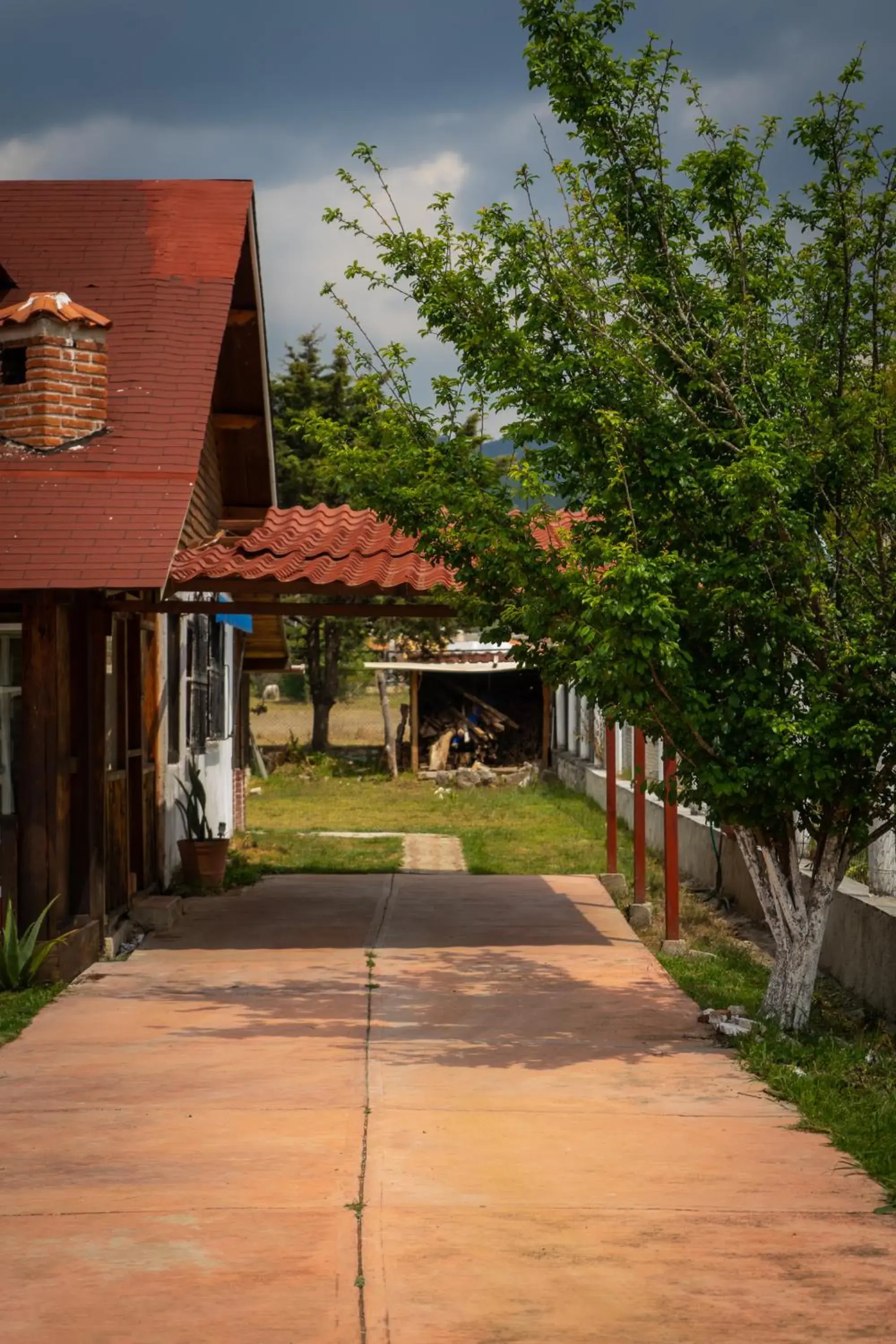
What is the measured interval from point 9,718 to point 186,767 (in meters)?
4.90

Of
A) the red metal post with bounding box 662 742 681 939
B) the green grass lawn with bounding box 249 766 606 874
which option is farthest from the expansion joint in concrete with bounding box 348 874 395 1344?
Result: the green grass lawn with bounding box 249 766 606 874

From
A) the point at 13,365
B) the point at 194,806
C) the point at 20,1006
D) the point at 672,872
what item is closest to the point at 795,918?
the point at 672,872

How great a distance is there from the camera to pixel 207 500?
13695mm

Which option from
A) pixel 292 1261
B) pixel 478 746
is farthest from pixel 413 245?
A: pixel 478 746

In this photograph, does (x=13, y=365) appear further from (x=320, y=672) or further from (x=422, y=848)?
(x=320, y=672)

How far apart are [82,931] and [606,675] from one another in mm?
4029

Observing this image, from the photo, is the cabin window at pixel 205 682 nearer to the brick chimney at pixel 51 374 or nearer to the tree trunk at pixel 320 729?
the brick chimney at pixel 51 374

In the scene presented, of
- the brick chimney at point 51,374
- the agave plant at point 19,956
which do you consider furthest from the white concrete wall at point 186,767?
the agave plant at point 19,956

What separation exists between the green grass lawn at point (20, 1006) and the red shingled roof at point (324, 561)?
2843 millimetres

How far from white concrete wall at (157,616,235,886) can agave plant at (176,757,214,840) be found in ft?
0.21

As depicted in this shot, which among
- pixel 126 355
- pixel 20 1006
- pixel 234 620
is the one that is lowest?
pixel 20 1006

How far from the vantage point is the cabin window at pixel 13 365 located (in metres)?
10.5

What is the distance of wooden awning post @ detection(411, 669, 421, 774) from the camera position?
97.8 ft

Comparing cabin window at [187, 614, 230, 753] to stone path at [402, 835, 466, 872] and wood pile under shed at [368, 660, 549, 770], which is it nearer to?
stone path at [402, 835, 466, 872]
